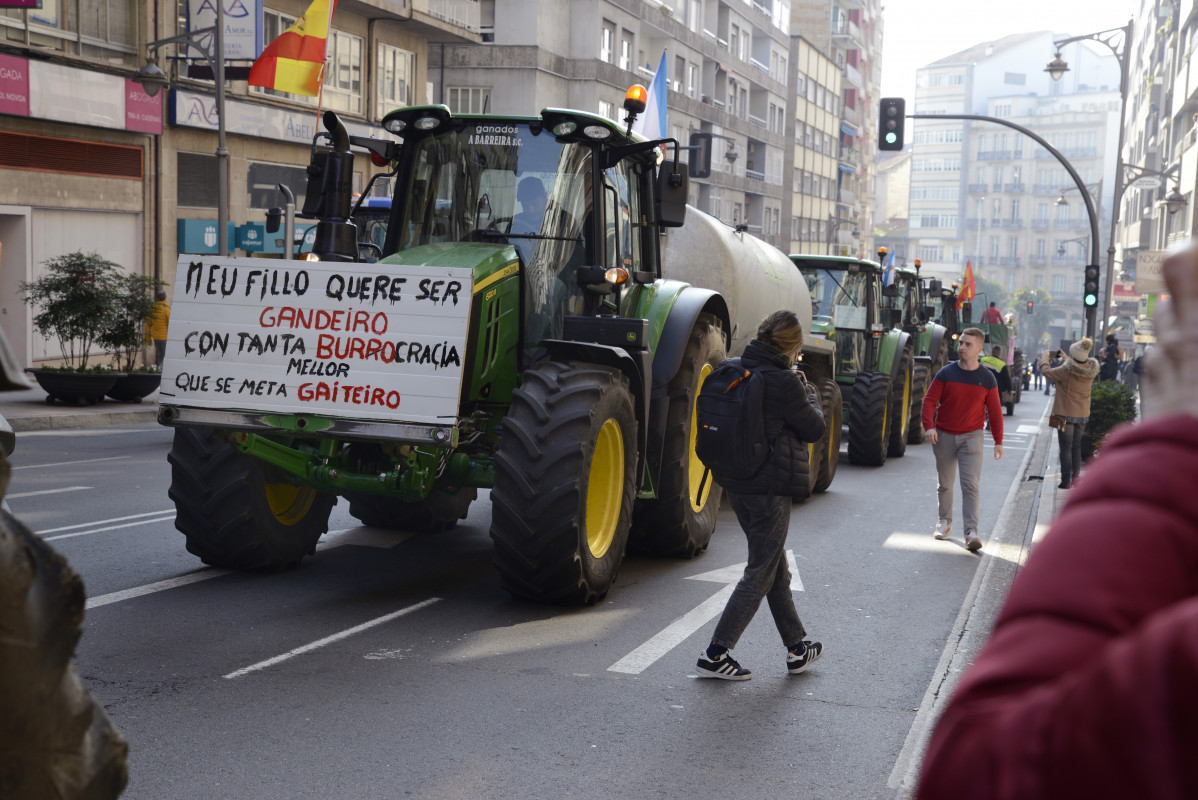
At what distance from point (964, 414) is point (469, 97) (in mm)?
34431

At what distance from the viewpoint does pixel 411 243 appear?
8.30m

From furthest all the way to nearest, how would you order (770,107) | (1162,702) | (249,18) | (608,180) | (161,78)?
(770,107) → (249,18) → (161,78) → (608,180) → (1162,702)

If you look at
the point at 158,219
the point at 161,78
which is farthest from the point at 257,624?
the point at 158,219

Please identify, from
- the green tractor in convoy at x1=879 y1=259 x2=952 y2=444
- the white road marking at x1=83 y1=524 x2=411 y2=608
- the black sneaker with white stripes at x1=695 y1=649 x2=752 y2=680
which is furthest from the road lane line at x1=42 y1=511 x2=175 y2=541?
the green tractor in convoy at x1=879 y1=259 x2=952 y2=444

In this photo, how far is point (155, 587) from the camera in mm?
7559

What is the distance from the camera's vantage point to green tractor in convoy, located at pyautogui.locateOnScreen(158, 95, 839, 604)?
6.98 metres

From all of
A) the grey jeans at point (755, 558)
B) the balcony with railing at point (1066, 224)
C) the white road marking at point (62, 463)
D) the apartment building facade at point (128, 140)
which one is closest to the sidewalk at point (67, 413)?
the white road marking at point (62, 463)

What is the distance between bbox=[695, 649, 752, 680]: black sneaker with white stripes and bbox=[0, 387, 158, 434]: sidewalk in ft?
37.9

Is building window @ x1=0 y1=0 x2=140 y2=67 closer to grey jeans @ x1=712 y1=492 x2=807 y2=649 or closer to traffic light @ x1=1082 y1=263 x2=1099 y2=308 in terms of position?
traffic light @ x1=1082 y1=263 x2=1099 y2=308

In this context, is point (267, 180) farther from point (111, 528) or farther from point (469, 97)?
point (111, 528)

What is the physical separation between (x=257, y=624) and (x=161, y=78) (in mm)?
15709

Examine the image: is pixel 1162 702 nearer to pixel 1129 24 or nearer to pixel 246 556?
pixel 246 556

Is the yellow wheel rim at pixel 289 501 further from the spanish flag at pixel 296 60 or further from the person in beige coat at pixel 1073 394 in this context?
the person in beige coat at pixel 1073 394

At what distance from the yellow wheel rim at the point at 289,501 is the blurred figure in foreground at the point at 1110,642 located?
23.4 ft
